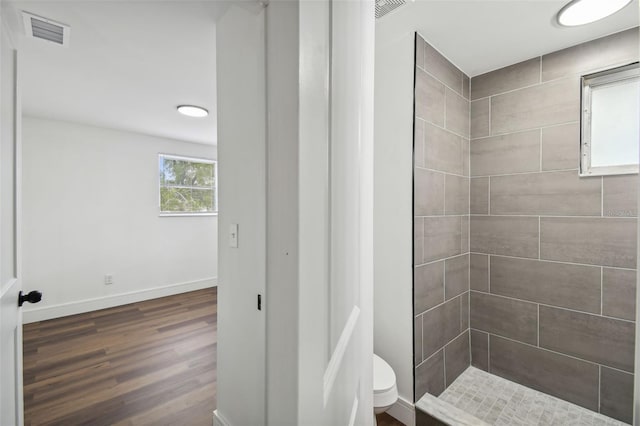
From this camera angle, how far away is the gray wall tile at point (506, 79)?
6.67 feet

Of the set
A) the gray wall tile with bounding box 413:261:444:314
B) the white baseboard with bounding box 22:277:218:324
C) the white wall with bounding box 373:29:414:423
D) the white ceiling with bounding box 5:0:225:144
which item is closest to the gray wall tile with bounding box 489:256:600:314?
the gray wall tile with bounding box 413:261:444:314

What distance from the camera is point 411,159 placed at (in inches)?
68.9

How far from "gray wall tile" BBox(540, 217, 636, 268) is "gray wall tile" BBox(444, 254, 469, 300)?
0.51 m

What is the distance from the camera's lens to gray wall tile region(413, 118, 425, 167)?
175cm

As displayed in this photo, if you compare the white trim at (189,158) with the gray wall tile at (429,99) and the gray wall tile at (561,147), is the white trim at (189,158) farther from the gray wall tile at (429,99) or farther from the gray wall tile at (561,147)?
the gray wall tile at (561,147)

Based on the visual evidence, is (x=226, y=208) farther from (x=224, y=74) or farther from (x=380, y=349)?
(x=380, y=349)

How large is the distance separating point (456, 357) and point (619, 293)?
108 centimetres

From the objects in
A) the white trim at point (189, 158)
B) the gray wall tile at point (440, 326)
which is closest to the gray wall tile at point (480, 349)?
the gray wall tile at point (440, 326)

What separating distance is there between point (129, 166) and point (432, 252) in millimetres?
4001

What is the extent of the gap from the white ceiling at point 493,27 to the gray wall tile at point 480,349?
2.08 meters

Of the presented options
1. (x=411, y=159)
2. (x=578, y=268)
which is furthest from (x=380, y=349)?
(x=578, y=268)

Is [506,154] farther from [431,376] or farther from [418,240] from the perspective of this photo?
[431,376]

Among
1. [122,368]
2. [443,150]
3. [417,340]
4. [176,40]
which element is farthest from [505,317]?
[122,368]

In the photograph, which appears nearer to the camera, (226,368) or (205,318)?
(226,368)
